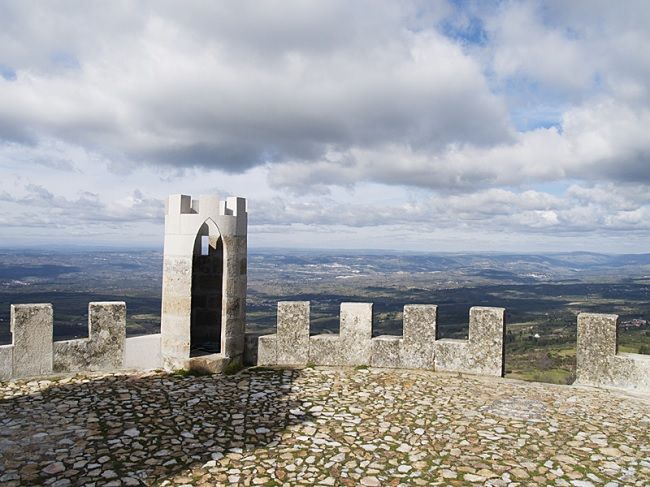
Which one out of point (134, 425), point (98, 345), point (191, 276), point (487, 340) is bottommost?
point (134, 425)

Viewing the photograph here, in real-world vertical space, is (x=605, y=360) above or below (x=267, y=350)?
above

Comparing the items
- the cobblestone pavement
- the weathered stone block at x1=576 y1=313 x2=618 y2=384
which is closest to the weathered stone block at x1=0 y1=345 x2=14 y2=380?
the cobblestone pavement

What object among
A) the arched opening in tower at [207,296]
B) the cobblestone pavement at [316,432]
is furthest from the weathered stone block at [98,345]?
the arched opening in tower at [207,296]

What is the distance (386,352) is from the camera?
32.7ft

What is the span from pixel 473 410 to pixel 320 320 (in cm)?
8095

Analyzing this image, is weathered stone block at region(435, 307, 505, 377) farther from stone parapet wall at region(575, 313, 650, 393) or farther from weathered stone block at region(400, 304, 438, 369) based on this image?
stone parapet wall at region(575, 313, 650, 393)

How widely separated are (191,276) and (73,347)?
250cm

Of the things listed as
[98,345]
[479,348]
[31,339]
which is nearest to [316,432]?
[479,348]

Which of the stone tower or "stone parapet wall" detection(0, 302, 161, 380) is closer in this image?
"stone parapet wall" detection(0, 302, 161, 380)

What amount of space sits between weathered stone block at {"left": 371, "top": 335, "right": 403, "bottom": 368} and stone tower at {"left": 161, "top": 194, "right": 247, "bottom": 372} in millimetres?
2744

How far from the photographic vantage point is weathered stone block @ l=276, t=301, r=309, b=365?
33.5 ft

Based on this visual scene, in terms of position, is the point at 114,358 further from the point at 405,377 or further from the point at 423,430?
the point at 423,430

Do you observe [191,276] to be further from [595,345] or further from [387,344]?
[595,345]

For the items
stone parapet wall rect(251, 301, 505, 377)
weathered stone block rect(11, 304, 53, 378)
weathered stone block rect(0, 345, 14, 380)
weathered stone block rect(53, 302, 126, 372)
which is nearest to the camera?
weathered stone block rect(0, 345, 14, 380)
